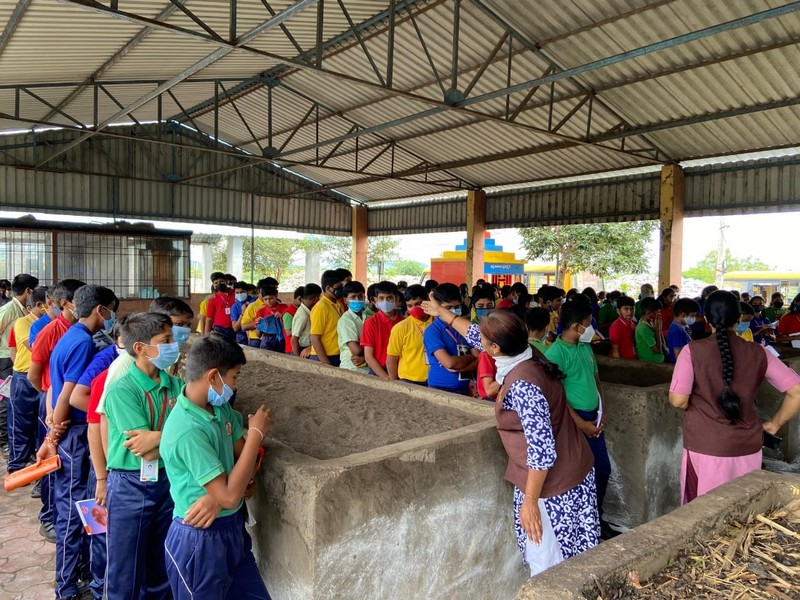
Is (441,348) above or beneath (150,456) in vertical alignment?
above

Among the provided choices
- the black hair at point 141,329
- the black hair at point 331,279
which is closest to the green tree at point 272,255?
the black hair at point 331,279

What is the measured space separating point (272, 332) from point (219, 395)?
4.74 m

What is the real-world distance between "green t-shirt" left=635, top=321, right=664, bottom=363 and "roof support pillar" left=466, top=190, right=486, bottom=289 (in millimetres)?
9694

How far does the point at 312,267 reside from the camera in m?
28.8

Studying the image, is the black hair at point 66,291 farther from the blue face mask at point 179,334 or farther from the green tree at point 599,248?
the green tree at point 599,248

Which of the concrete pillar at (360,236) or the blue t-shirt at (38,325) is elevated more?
the concrete pillar at (360,236)

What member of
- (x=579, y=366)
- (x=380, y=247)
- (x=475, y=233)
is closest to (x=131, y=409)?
(x=579, y=366)

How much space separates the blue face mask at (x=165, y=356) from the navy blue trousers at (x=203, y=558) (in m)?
0.66

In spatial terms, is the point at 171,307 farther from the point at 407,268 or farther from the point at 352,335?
the point at 407,268

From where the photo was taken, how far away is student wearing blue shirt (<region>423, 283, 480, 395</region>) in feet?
11.6

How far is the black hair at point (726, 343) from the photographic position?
267 cm

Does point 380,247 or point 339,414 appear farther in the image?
point 380,247

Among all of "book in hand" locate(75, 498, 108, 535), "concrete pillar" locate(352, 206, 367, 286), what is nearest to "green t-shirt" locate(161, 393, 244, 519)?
"book in hand" locate(75, 498, 108, 535)

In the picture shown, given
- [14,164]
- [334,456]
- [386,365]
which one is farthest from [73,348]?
[14,164]
